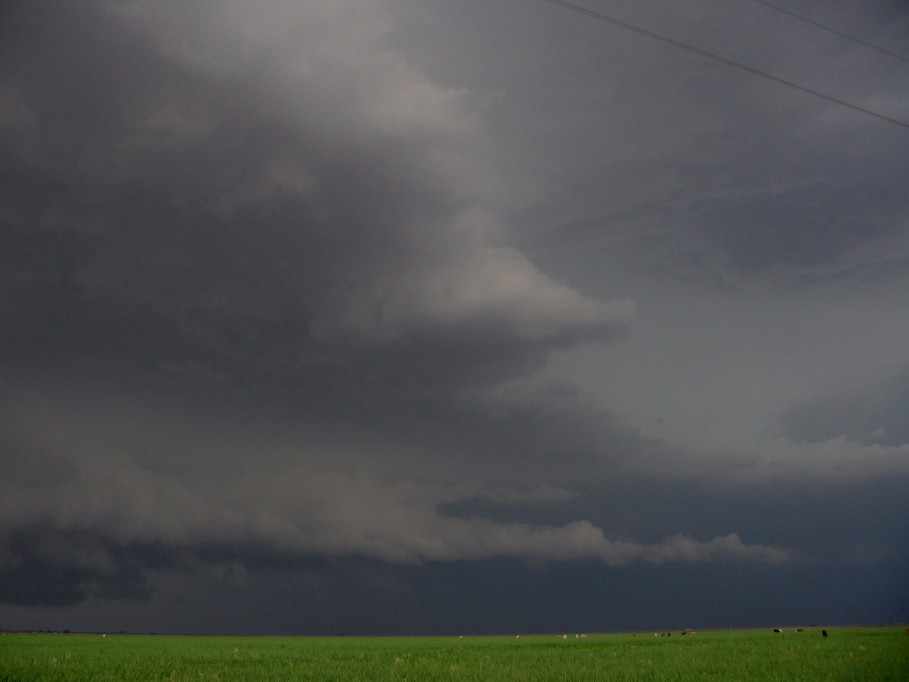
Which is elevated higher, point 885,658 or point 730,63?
point 730,63

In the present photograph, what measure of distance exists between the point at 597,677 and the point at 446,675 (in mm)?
3665

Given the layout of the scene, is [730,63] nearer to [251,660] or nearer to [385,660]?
[385,660]

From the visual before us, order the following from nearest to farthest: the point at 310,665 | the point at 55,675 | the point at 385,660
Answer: the point at 55,675, the point at 310,665, the point at 385,660

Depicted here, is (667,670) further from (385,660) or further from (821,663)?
(385,660)

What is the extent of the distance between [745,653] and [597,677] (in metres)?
9.49

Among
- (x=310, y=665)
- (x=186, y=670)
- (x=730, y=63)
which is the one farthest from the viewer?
(x=310, y=665)

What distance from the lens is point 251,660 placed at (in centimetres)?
2420

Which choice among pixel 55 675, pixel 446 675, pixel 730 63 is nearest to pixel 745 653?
pixel 446 675

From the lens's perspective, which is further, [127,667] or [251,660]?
[251,660]

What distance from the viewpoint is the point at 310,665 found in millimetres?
21797

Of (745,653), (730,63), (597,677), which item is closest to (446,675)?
(597,677)

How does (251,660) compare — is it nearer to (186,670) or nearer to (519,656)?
(186,670)

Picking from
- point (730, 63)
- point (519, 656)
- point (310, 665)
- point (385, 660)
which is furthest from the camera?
point (519, 656)

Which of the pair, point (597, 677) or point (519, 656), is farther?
point (519, 656)
